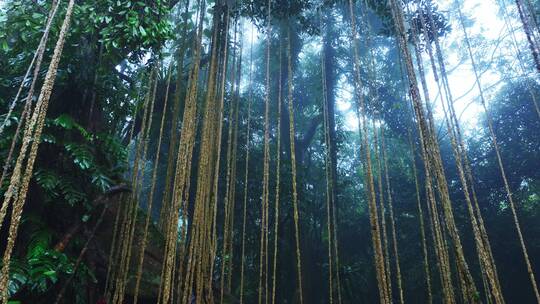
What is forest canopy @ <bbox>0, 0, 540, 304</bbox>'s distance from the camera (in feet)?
5.97

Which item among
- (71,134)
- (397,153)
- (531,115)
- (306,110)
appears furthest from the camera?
(306,110)

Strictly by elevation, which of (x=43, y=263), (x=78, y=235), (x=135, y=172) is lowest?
(x=43, y=263)

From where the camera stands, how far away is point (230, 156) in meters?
2.88

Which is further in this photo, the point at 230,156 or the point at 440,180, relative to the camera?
the point at 230,156

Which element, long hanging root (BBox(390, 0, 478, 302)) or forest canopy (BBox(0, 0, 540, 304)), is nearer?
long hanging root (BBox(390, 0, 478, 302))

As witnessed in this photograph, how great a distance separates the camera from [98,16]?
240 cm

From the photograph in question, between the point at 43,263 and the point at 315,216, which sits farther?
the point at 315,216

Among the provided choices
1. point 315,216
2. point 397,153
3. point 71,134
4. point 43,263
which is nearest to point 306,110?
point 397,153

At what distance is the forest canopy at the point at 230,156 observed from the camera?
1819mm

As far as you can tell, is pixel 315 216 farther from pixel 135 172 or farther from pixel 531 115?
pixel 135 172

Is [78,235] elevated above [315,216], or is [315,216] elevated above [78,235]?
[315,216]

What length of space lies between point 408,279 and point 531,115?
140 inches

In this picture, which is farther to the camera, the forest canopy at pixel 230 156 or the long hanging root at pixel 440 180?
the forest canopy at pixel 230 156

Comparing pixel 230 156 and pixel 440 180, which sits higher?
pixel 230 156
